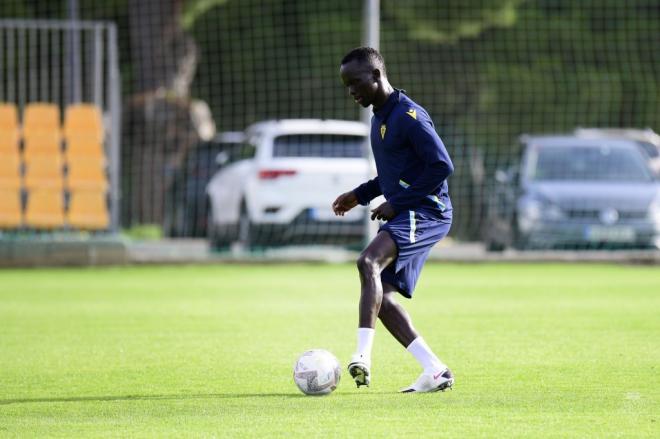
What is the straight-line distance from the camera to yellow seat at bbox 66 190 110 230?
1923 cm

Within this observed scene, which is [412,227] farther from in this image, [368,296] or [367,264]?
[368,296]

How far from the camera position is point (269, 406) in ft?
22.4

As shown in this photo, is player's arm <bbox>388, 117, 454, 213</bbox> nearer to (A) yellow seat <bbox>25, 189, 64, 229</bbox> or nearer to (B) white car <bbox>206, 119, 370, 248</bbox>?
(B) white car <bbox>206, 119, 370, 248</bbox>

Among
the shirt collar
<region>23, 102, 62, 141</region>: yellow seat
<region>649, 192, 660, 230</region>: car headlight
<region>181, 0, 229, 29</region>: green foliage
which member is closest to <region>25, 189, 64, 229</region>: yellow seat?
<region>23, 102, 62, 141</region>: yellow seat

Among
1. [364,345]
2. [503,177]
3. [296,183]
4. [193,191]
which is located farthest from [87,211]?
[364,345]

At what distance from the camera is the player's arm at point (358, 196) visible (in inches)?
313

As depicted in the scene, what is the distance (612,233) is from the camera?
64.5 feet

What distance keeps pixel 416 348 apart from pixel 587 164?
45.6 feet

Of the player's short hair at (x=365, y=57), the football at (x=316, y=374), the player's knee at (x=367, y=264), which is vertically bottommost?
the football at (x=316, y=374)

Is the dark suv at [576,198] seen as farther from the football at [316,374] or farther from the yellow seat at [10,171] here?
the football at [316,374]

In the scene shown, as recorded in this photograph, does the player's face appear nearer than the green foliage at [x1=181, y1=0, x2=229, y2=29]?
Yes

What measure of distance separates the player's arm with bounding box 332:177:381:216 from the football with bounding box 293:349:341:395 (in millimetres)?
1063

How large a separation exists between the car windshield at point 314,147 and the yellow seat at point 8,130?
3.68 meters

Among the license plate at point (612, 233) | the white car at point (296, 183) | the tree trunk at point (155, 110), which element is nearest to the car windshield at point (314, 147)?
the white car at point (296, 183)
